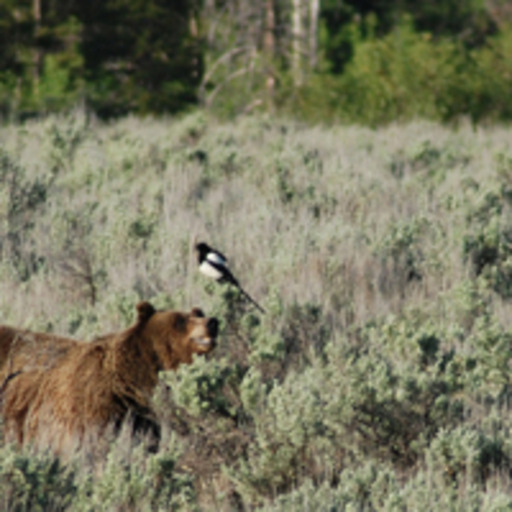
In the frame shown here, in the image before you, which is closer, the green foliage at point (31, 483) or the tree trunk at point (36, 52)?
the green foliage at point (31, 483)

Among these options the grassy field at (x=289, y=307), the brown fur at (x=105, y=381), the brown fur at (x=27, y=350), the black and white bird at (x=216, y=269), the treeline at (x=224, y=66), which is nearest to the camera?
the grassy field at (x=289, y=307)

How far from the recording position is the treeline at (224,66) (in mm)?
21016

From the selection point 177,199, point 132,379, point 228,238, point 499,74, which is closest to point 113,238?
point 228,238

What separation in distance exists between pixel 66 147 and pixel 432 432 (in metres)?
9.48

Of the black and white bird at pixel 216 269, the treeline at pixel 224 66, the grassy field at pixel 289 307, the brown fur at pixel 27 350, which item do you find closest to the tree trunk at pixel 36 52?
the treeline at pixel 224 66

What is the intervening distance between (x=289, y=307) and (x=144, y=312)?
1.58 metres

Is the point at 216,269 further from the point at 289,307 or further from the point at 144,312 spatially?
the point at 144,312

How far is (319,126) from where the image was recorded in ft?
60.7

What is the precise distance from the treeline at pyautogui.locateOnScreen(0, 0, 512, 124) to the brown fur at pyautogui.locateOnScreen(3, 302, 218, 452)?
16.1 m

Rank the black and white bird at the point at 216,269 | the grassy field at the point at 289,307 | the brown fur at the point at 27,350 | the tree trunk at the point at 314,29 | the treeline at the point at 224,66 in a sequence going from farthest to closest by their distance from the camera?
the tree trunk at the point at 314,29, the treeline at the point at 224,66, the black and white bird at the point at 216,269, the brown fur at the point at 27,350, the grassy field at the point at 289,307

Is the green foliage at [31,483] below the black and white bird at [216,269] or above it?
above

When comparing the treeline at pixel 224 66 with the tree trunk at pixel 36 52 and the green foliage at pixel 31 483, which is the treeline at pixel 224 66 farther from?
the green foliage at pixel 31 483

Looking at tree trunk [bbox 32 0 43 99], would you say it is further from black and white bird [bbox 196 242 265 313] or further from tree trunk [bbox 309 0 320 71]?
black and white bird [bbox 196 242 265 313]

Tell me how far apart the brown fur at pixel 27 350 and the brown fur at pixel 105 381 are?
44mm
